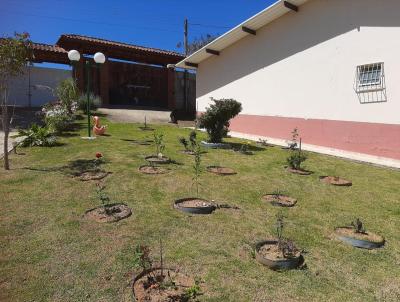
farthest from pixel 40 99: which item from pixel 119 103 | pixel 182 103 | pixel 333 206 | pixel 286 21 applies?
pixel 333 206

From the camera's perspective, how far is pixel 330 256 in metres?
4.82

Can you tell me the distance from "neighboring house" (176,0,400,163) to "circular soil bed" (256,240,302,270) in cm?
704

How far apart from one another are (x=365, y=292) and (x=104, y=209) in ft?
12.7

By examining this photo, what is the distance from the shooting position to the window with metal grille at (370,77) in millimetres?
10484

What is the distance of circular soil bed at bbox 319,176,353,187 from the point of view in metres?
8.37

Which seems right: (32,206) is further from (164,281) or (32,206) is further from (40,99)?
(40,99)

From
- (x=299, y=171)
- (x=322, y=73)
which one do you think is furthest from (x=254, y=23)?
(x=299, y=171)

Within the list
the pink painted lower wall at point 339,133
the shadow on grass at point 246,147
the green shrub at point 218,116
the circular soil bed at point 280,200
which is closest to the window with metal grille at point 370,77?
the pink painted lower wall at point 339,133

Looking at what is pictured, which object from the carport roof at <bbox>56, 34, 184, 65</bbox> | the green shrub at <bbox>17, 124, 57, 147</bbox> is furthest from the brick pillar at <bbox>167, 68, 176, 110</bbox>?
the green shrub at <bbox>17, 124, 57, 147</bbox>

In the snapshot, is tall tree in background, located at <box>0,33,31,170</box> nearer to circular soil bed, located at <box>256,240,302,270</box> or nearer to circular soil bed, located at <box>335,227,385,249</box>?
circular soil bed, located at <box>256,240,302,270</box>

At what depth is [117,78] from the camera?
23.9 m

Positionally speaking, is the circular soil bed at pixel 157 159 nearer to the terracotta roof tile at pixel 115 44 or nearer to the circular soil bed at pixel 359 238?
the circular soil bed at pixel 359 238

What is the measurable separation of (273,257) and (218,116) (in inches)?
310

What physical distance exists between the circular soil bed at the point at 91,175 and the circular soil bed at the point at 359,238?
189 inches
